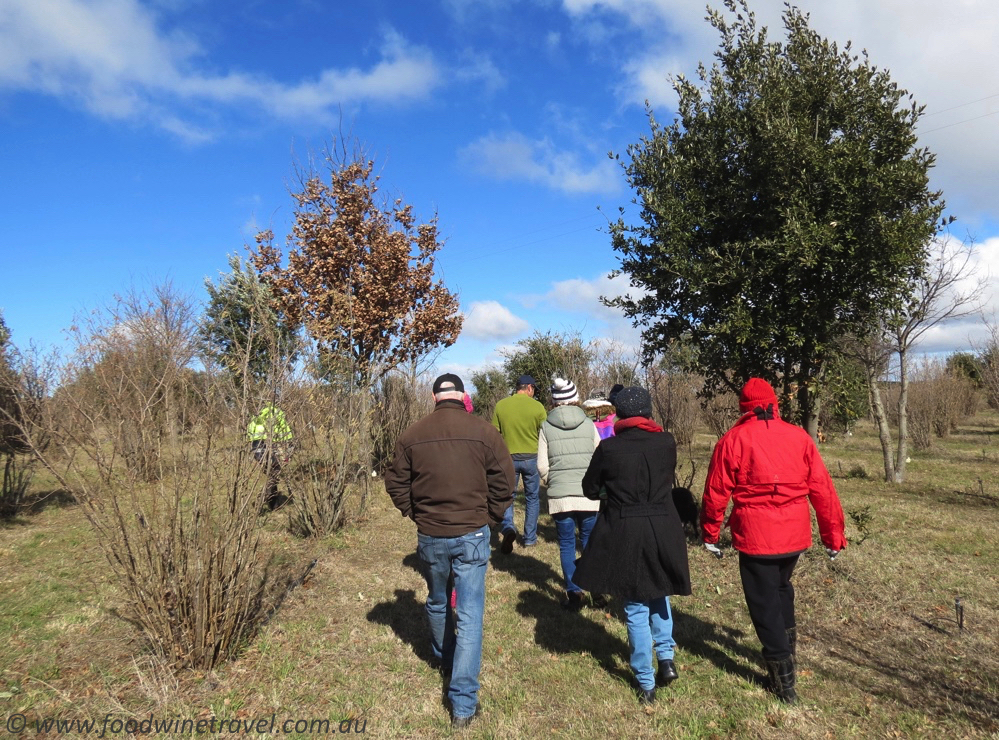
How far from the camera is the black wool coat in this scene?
352cm

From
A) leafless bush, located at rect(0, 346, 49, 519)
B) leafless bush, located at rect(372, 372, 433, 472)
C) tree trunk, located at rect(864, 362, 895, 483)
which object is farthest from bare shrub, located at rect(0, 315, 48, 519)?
tree trunk, located at rect(864, 362, 895, 483)

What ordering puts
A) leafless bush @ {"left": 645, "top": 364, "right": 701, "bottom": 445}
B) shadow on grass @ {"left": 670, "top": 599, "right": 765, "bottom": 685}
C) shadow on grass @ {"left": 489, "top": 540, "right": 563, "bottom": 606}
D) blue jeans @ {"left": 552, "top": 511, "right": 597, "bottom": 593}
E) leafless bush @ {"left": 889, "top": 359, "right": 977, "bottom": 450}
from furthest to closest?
leafless bush @ {"left": 889, "top": 359, "right": 977, "bottom": 450} < leafless bush @ {"left": 645, "top": 364, "right": 701, "bottom": 445} < shadow on grass @ {"left": 489, "top": 540, "right": 563, "bottom": 606} < blue jeans @ {"left": 552, "top": 511, "right": 597, "bottom": 593} < shadow on grass @ {"left": 670, "top": 599, "right": 765, "bottom": 685}

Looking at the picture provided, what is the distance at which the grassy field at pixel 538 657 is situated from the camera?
133 inches

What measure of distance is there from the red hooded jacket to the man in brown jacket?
131 cm

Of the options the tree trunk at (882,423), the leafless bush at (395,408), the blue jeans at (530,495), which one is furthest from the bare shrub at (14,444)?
the tree trunk at (882,423)

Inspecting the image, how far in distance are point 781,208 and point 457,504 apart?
153 inches

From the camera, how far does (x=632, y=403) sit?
12.5 ft

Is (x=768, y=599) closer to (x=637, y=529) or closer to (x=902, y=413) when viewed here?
(x=637, y=529)

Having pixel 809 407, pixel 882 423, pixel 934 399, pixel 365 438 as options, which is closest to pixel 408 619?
pixel 365 438

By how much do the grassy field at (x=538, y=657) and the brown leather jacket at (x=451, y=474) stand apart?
1.18 m

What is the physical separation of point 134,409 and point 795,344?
5.31 m

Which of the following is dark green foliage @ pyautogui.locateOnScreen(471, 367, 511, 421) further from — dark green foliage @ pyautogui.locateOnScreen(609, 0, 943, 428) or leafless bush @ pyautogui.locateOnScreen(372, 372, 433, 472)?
dark green foliage @ pyautogui.locateOnScreen(609, 0, 943, 428)

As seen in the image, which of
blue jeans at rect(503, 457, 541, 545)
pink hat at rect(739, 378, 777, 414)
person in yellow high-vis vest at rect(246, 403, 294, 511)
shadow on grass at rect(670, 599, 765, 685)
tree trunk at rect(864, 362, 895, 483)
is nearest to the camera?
pink hat at rect(739, 378, 777, 414)

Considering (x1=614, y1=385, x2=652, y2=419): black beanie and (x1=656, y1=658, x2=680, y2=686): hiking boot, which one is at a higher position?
(x1=614, y1=385, x2=652, y2=419): black beanie
